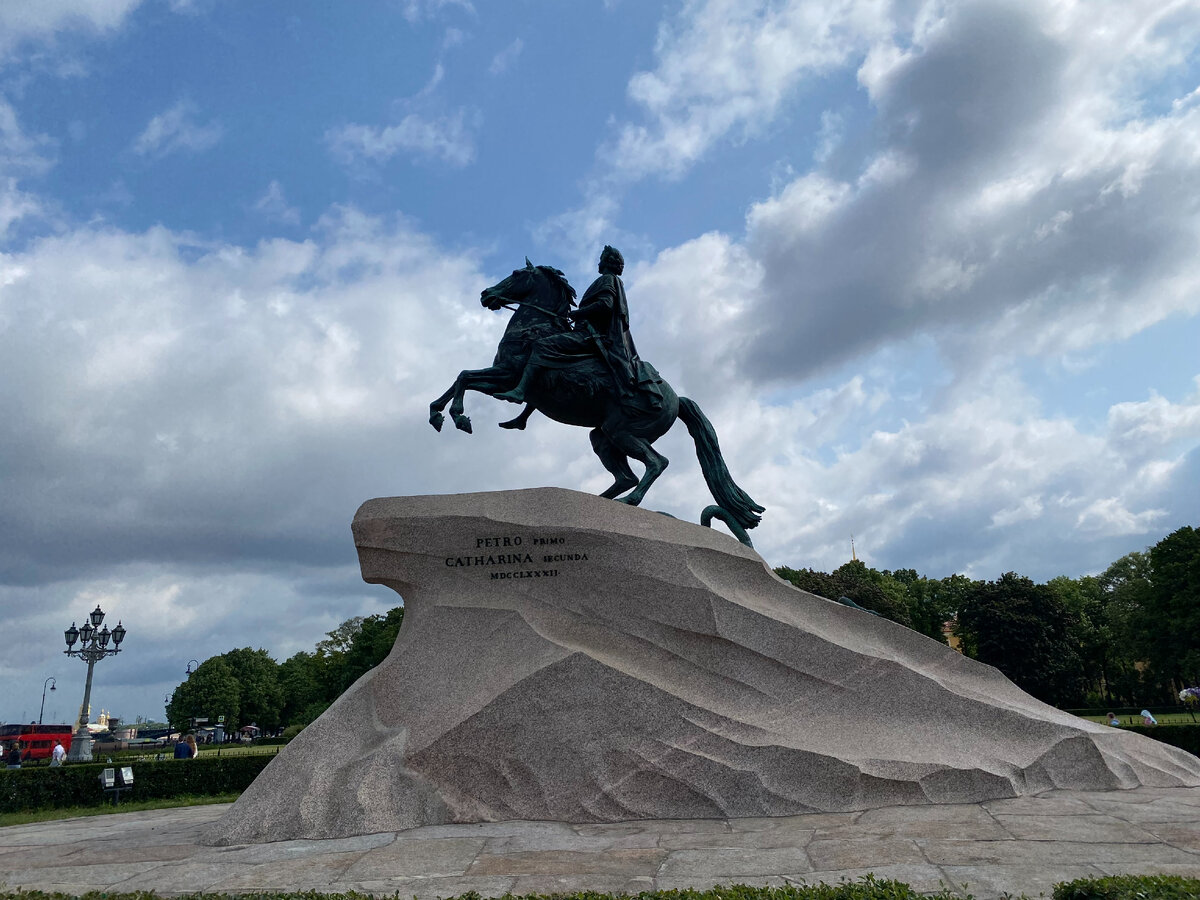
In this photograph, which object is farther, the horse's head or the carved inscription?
the horse's head

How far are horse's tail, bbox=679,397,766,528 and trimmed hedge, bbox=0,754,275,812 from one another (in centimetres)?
951

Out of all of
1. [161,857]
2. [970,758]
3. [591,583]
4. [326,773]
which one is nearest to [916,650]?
[970,758]

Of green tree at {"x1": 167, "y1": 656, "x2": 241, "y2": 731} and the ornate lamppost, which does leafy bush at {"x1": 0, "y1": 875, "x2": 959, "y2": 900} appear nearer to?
the ornate lamppost

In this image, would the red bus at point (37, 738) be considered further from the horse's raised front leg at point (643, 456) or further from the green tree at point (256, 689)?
the horse's raised front leg at point (643, 456)

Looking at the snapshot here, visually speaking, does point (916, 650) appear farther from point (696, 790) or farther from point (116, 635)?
point (116, 635)

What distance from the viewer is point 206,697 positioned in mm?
58250

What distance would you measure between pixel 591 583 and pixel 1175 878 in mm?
5784

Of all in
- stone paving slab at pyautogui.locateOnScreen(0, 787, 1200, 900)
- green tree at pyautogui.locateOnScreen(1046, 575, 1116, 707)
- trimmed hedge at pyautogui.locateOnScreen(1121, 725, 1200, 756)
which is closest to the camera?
stone paving slab at pyautogui.locateOnScreen(0, 787, 1200, 900)

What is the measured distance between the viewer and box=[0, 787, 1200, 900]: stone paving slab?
5348 mm

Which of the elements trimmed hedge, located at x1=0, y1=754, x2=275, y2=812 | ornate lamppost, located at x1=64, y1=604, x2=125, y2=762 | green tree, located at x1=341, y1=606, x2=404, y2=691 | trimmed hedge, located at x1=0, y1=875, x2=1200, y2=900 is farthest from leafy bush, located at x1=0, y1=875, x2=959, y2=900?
green tree, located at x1=341, y1=606, x2=404, y2=691

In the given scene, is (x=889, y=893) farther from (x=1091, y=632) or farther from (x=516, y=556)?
(x=1091, y=632)

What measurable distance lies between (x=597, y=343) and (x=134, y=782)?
1189 cm

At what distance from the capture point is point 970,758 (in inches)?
321

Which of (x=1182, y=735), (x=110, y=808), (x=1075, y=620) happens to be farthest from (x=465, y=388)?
(x=1075, y=620)
